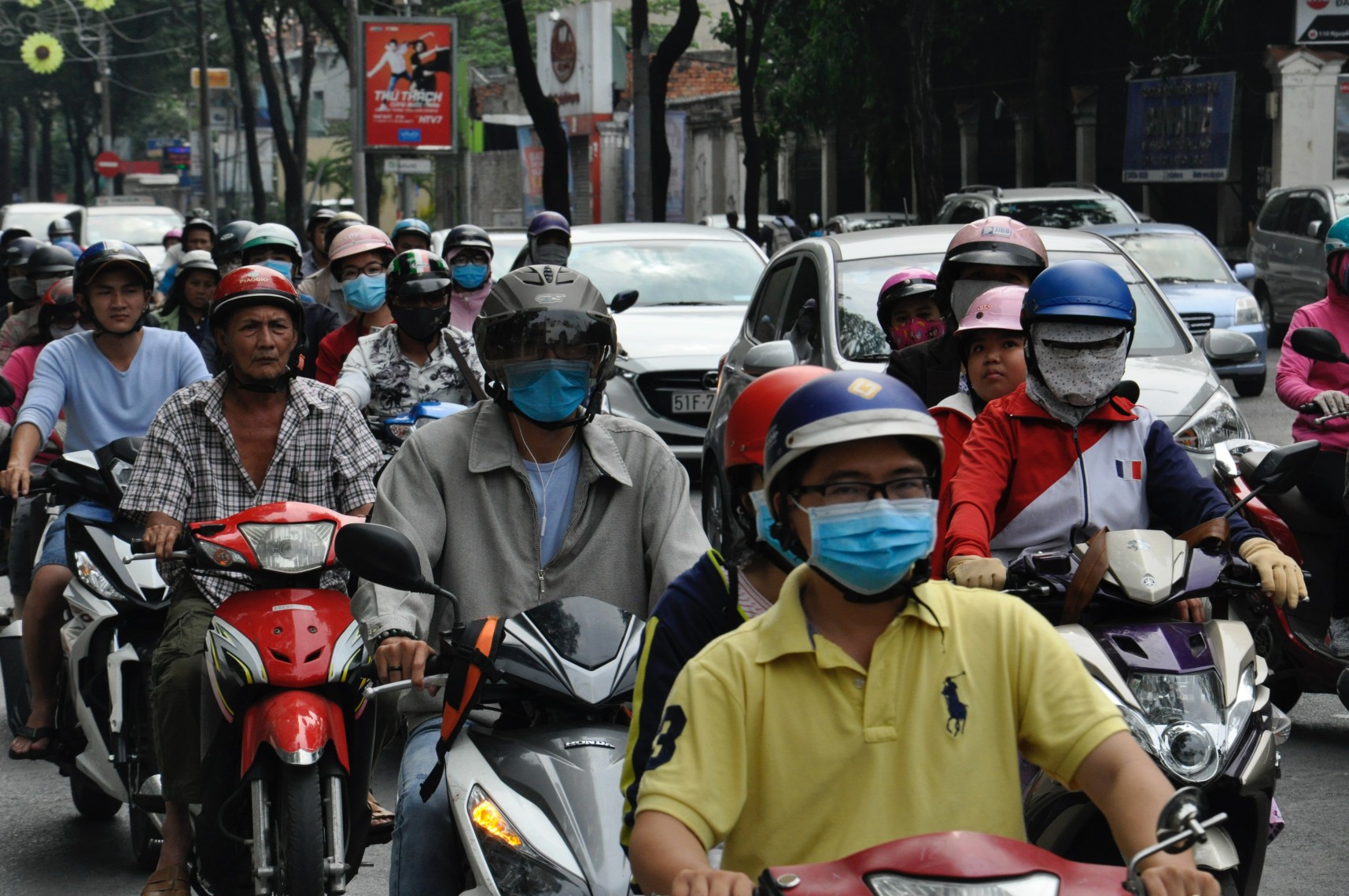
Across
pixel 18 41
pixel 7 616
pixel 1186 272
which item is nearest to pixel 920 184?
pixel 1186 272

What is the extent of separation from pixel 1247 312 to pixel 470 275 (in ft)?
33.7

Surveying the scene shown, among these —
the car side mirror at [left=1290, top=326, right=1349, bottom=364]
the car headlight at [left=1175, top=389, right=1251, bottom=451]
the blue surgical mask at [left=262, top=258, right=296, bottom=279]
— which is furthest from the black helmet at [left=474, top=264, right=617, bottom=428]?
the blue surgical mask at [left=262, top=258, right=296, bottom=279]

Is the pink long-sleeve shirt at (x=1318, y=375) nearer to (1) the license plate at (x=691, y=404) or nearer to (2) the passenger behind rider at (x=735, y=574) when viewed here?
(2) the passenger behind rider at (x=735, y=574)

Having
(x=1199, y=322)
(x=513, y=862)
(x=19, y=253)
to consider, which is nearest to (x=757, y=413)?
(x=513, y=862)

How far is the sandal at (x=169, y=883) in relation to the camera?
4914 mm

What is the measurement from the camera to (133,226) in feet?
96.4

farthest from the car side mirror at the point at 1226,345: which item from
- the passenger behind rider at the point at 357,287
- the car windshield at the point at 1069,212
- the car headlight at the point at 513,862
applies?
the car windshield at the point at 1069,212

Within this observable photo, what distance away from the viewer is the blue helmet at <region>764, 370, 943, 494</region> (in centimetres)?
254

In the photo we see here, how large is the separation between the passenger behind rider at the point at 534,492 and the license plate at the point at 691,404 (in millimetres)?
8856

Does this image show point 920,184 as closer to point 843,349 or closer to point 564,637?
point 843,349

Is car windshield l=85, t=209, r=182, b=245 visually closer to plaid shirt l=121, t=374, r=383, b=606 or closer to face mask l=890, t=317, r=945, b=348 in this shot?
face mask l=890, t=317, r=945, b=348

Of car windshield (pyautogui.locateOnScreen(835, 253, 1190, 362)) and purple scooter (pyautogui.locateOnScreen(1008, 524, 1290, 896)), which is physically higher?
car windshield (pyautogui.locateOnScreen(835, 253, 1190, 362))

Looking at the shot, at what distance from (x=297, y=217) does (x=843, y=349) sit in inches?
1412

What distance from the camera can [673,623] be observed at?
3068mm
